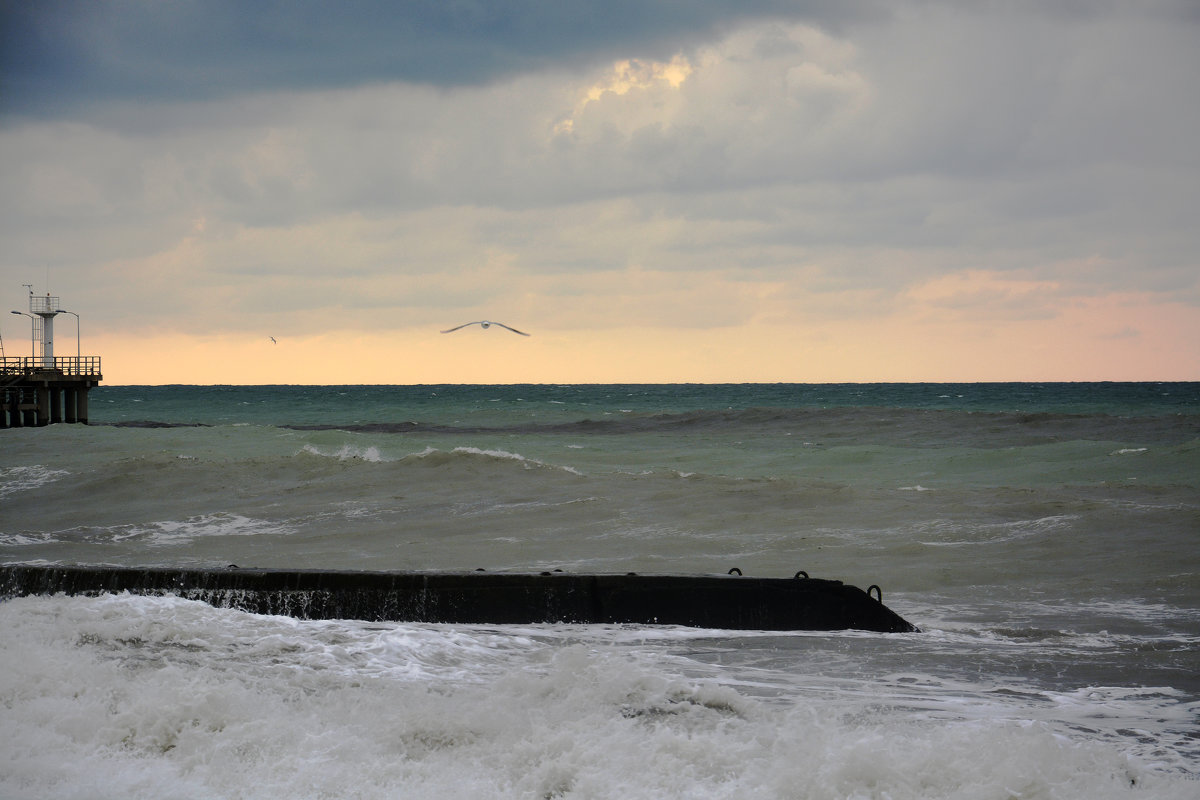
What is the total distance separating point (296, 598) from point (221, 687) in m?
2.23

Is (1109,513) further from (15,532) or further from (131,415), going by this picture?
(131,415)

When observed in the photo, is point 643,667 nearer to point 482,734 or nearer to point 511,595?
point 482,734

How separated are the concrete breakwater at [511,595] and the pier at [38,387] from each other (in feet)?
124

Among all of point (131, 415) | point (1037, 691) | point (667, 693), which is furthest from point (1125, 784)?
point (131, 415)

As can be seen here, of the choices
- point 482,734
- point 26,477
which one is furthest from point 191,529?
point 482,734

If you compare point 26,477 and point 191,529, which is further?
point 26,477

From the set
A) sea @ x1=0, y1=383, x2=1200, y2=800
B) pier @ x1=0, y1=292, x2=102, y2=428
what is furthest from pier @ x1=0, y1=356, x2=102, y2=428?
sea @ x1=0, y1=383, x2=1200, y2=800

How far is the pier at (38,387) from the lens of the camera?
41281 mm

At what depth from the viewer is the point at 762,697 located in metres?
5.73

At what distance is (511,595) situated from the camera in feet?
25.5

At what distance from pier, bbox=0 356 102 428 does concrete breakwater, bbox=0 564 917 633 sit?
37.8m

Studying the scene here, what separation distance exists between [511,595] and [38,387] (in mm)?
40118

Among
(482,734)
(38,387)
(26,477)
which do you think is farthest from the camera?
(38,387)

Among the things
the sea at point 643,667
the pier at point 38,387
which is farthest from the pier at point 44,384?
the sea at point 643,667
